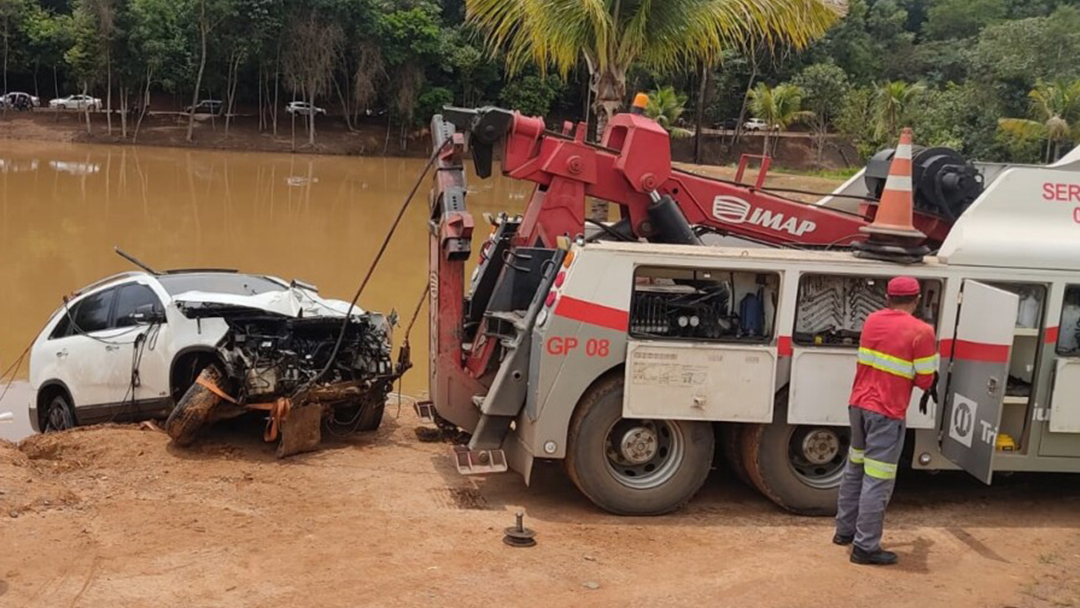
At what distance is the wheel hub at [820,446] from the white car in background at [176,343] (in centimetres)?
369

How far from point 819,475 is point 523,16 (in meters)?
6.63

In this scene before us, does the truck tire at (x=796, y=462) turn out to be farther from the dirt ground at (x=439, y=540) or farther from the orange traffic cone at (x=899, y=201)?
the orange traffic cone at (x=899, y=201)

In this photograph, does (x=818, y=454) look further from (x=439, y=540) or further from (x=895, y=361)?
(x=439, y=540)

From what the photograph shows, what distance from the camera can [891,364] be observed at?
6.04 metres

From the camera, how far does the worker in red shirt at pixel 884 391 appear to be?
19.7 ft

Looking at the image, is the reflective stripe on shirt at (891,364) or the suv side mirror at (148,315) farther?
the suv side mirror at (148,315)

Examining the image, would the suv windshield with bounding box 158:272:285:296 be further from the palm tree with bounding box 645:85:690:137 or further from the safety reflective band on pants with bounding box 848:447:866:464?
the palm tree with bounding box 645:85:690:137

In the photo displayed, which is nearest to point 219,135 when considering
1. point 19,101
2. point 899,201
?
point 19,101

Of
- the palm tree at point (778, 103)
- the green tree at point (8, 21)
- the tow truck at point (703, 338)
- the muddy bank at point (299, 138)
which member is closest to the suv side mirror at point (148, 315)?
the tow truck at point (703, 338)

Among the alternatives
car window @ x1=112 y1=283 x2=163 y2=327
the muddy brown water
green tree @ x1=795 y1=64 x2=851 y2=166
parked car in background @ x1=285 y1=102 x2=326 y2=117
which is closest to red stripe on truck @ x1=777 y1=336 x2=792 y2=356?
car window @ x1=112 y1=283 x2=163 y2=327

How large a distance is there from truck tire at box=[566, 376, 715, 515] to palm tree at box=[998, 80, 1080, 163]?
1306 inches

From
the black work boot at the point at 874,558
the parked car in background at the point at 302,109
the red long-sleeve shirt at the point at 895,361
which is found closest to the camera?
the red long-sleeve shirt at the point at 895,361

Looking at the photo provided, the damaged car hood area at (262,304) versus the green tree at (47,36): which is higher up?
the green tree at (47,36)

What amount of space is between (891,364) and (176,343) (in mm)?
5843
